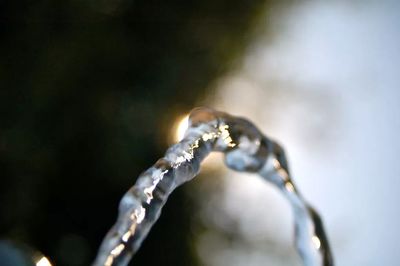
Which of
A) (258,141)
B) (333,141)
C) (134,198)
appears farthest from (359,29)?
(134,198)

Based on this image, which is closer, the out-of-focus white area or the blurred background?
the blurred background

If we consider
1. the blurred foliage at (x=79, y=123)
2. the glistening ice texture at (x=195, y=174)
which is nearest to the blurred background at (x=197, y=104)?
the blurred foliage at (x=79, y=123)

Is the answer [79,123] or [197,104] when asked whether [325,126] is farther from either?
[79,123]

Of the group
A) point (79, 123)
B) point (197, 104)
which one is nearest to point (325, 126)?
point (197, 104)

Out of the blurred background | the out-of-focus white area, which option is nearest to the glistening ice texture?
the blurred background

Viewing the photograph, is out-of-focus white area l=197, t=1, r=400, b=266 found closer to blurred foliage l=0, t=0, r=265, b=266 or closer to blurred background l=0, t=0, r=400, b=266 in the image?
blurred background l=0, t=0, r=400, b=266

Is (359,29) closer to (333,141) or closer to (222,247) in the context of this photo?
(333,141)

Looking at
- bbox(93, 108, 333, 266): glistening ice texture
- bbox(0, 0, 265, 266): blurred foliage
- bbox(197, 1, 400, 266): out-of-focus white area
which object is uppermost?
bbox(197, 1, 400, 266): out-of-focus white area
